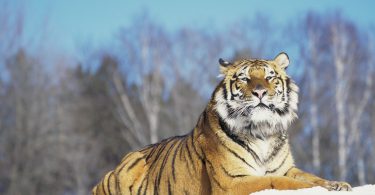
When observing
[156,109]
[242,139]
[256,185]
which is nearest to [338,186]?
[256,185]

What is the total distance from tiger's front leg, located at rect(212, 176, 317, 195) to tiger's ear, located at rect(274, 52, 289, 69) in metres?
1.30

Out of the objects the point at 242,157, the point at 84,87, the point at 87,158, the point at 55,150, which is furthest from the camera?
Result: the point at 84,87

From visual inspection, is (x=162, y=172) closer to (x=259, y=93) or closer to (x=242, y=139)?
(x=242, y=139)

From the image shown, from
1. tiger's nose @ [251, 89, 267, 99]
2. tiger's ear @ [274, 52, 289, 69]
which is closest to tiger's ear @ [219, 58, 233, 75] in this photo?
tiger's ear @ [274, 52, 289, 69]

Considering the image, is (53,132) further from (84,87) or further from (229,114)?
(229,114)

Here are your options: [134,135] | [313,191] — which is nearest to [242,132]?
[313,191]

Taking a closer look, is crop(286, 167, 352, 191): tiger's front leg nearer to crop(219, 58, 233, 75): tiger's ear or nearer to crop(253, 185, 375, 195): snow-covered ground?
crop(253, 185, 375, 195): snow-covered ground

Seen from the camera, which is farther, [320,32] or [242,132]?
[320,32]

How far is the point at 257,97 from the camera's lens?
590cm

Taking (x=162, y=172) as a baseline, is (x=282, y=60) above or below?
above

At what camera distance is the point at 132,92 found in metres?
36.5

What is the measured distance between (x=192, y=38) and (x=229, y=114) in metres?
28.1

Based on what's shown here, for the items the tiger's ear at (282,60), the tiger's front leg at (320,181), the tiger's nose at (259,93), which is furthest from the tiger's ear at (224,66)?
the tiger's front leg at (320,181)

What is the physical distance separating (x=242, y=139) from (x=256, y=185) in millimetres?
631
